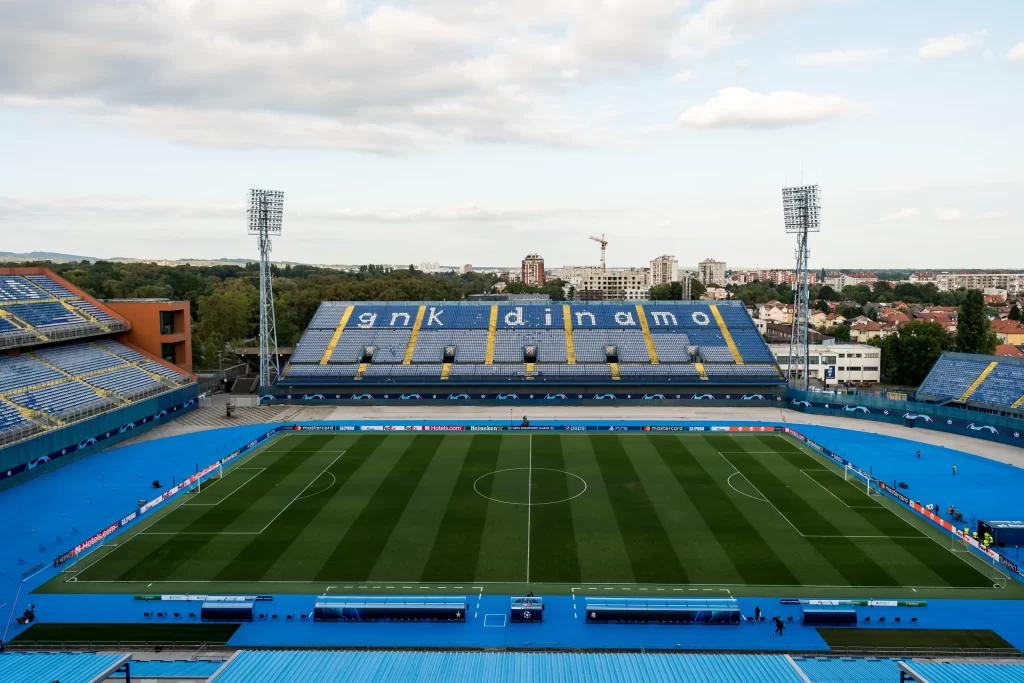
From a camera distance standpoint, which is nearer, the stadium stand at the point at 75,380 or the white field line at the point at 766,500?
the white field line at the point at 766,500

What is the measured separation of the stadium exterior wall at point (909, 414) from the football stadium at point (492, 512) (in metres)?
0.21

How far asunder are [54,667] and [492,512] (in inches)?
745

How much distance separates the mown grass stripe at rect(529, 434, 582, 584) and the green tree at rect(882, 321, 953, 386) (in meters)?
46.4

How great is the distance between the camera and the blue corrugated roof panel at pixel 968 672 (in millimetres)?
12094

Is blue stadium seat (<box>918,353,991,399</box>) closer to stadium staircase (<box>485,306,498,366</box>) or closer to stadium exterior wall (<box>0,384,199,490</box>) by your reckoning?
stadium staircase (<box>485,306,498,366</box>)

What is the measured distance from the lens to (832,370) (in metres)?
67.9

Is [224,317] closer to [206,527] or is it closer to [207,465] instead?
[207,465]

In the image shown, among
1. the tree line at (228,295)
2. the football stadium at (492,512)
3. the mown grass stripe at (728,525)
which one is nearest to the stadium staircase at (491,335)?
the football stadium at (492,512)

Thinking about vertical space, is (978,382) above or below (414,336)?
below

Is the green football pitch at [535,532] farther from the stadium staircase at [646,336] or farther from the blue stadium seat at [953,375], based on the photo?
the stadium staircase at [646,336]

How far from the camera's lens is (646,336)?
209ft

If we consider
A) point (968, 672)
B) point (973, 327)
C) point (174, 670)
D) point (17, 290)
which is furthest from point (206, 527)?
point (973, 327)

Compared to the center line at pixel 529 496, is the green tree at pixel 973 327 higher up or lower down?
higher up

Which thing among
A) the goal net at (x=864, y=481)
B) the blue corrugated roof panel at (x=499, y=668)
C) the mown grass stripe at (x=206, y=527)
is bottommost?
the mown grass stripe at (x=206, y=527)
